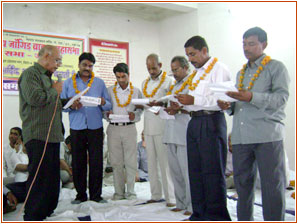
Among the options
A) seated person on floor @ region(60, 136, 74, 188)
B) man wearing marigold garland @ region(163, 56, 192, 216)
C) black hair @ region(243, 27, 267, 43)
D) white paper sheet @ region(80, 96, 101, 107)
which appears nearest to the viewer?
black hair @ region(243, 27, 267, 43)

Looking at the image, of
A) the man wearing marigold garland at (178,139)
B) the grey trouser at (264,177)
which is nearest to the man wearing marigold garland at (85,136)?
the man wearing marigold garland at (178,139)

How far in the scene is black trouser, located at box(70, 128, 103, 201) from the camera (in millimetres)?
3887

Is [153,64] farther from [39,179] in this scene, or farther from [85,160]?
[39,179]

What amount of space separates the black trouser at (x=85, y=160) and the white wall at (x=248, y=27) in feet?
9.51

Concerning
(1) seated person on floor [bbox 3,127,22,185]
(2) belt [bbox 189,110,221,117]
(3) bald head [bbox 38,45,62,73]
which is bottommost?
(1) seated person on floor [bbox 3,127,22,185]

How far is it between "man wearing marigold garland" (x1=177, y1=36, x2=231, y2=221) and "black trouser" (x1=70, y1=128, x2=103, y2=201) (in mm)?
1497

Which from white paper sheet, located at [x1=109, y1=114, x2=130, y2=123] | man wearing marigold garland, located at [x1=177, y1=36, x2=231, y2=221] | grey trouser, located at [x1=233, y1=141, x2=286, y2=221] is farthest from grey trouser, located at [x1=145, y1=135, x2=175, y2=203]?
grey trouser, located at [x1=233, y1=141, x2=286, y2=221]

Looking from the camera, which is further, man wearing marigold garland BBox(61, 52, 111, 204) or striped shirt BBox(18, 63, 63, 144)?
man wearing marigold garland BBox(61, 52, 111, 204)

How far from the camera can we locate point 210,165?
2.70 m

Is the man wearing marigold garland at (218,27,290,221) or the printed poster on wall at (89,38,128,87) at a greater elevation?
the printed poster on wall at (89,38,128,87)

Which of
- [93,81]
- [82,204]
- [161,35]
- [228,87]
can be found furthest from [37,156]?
[161,35]

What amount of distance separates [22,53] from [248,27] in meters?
4.13

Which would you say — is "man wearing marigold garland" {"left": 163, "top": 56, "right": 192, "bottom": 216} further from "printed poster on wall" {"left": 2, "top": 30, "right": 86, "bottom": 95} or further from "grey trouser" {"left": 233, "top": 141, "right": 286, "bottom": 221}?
"printed poster on wall" {"left": 2, "top": 30, "right": 86, "bottom": 95}

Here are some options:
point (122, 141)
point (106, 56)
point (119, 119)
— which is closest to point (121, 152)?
point (122, 141)
